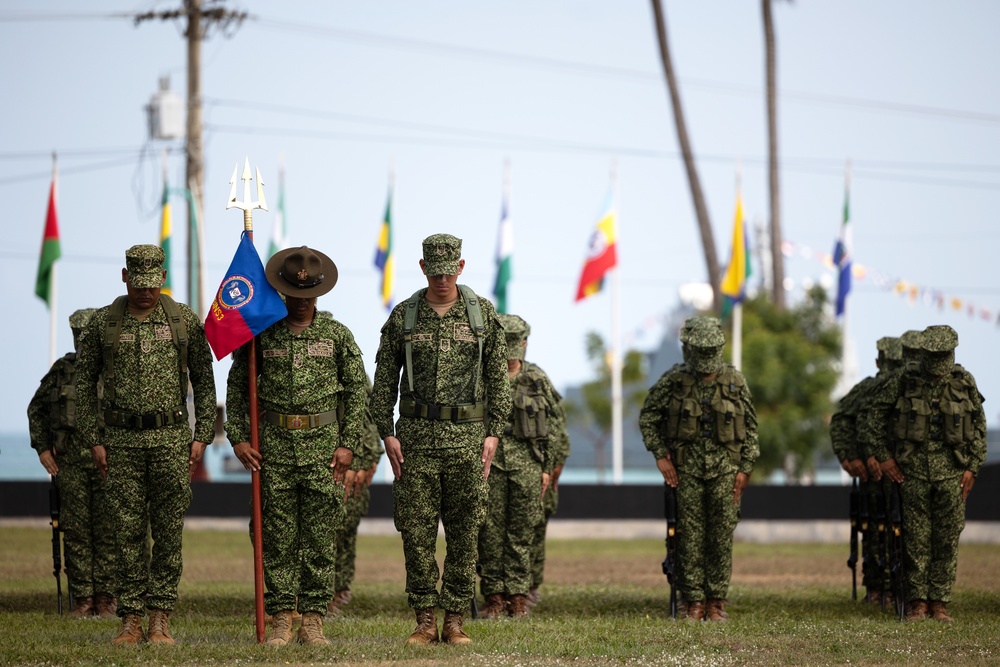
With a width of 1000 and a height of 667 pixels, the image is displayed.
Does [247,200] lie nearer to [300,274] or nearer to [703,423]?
[300,274]

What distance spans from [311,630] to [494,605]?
319 cm

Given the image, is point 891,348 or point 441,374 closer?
point 441,374

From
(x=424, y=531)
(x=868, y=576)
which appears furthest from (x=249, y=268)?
(x=868, y=576)

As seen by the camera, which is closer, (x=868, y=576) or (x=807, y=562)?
(x=868, y=576)

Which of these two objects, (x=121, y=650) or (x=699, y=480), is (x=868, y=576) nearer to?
(x=699, y=480)

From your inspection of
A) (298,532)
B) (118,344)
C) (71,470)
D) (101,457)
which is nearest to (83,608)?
(71,470)

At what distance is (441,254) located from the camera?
369 inches

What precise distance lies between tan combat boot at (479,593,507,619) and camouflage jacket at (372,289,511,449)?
3.01 metres

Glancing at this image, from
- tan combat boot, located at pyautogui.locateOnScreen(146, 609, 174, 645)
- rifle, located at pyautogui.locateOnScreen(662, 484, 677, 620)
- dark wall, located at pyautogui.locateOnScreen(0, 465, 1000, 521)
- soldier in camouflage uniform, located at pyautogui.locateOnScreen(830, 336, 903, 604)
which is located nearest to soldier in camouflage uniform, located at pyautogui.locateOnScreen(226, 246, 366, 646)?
tan combat boot, located at pyautogui.locateOnScreen(146, 609, 174, 645)

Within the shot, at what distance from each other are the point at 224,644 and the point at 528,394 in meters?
4.18

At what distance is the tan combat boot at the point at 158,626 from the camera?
9.31 m

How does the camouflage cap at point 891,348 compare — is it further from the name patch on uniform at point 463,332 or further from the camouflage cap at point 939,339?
the name patch on uniform at point 463,332

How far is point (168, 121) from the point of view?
1148 inches

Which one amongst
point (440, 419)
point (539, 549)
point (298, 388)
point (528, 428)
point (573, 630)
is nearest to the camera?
point (298, 388)
